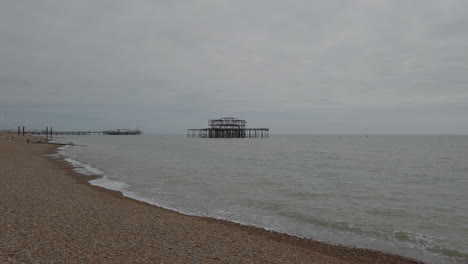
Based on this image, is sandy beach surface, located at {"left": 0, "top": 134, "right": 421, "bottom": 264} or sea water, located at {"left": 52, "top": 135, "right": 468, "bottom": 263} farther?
sea water, located at {"left": 52, "top": 135, "right": 468, "bottom": 263}

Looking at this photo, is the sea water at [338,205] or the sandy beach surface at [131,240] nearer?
the sandy beach surface at [131,240]

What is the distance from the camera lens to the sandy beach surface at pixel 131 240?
197 inches

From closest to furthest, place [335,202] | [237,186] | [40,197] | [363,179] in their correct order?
1. [40,197]
2. [335,202]
3. [237,186]
4. [363,179]

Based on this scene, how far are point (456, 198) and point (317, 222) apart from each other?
841 cm

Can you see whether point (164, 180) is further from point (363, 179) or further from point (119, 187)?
point (363, 179)

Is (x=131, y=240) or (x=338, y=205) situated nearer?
(x=131, y=240)

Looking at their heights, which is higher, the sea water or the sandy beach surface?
the sandy beach surface

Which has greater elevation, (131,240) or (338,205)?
(131,240)

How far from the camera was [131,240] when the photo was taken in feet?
19.4

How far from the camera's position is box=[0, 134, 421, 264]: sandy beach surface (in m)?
5.00

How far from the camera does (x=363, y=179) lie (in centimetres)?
1955

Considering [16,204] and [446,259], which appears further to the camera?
[16,204]

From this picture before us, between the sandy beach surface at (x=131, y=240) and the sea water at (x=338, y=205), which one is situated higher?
the sandy beach surface at (x=131, y=240)

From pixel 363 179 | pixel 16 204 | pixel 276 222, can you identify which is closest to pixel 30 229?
pixel 16 204
